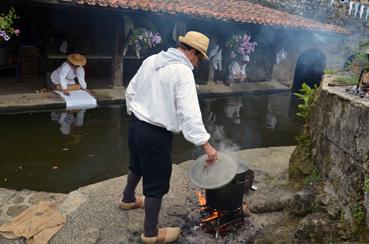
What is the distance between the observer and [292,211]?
420 centimetres

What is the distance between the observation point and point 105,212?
4.49m

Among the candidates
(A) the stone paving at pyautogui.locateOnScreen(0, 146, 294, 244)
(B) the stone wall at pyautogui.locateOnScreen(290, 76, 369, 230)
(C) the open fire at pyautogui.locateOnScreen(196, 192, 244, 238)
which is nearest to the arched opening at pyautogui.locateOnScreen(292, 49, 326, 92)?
(A) the stone paving at pyautogui.locateOnScreen(0, 146, 294, 244)

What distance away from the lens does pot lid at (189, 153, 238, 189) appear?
357 cm

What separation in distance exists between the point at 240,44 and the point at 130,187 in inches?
455

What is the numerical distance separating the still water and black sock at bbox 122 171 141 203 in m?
1.84

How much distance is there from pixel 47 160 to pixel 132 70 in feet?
28.1

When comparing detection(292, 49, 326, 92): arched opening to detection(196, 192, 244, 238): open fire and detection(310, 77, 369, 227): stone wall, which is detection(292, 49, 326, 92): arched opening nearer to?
detection(310, 77, 369, 227): stone wall

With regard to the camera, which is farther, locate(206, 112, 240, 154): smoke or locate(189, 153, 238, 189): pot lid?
locate(206, 112, 240, 154): smoke

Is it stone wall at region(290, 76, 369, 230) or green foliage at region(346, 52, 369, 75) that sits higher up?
green foliage at region(346, 52, 369, 75)

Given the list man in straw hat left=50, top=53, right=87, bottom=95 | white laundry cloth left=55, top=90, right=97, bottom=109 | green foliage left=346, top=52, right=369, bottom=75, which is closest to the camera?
green foliage left=346, top=52, right=369, bottom=75

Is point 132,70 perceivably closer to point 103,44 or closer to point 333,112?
point 103,44

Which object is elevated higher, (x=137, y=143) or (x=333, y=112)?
(x=333, y=112)

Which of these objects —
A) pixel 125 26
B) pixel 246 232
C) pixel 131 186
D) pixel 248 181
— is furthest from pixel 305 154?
pixel 125 26

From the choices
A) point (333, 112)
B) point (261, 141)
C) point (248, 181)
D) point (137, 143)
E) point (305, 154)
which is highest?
point (333, 112)
